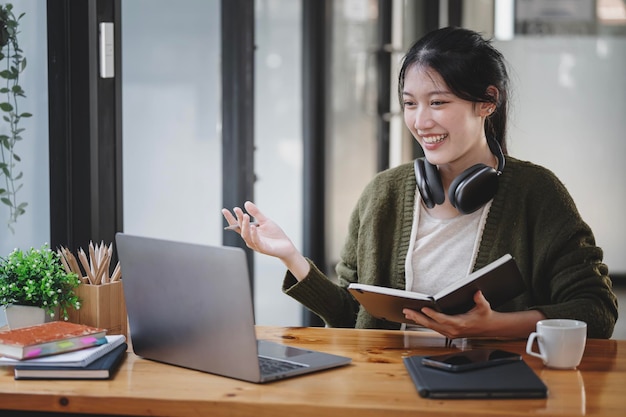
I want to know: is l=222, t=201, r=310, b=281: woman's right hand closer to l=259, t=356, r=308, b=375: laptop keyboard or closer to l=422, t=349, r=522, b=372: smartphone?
l=259, t=356, r=308, b=375: laptop keyboard

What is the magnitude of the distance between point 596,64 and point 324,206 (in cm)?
166

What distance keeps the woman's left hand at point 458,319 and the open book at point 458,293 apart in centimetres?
1

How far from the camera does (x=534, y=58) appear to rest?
4863 millimetres

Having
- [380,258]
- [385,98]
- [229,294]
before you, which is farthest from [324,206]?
[229,294]

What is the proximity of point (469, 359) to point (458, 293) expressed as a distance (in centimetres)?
17

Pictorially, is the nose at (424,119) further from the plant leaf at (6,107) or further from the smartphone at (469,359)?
the plant leaf at (6,107)

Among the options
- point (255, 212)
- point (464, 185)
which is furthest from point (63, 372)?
point (464, 185)

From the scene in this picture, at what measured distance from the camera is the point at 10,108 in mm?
2080

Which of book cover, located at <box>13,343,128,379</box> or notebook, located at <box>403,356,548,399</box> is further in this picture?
book cover, located at <box>13,343,128,379</box>

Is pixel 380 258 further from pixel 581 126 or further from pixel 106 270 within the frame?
pixel 581 126

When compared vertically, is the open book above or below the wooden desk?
above

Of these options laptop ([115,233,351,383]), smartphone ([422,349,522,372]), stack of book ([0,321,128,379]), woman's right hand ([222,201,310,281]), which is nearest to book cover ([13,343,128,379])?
stack of book ([0,321,128,379])

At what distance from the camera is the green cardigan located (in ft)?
6.50

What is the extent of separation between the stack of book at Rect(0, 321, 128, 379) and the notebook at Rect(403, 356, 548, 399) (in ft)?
1.76
